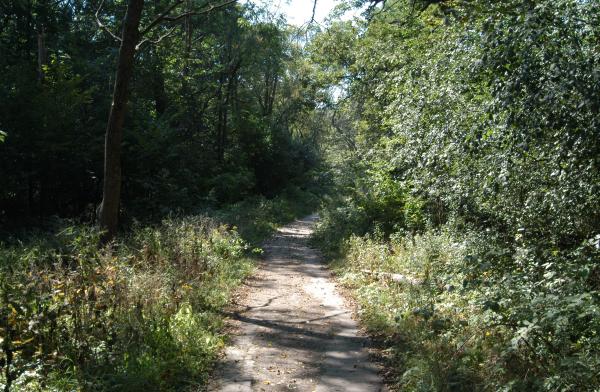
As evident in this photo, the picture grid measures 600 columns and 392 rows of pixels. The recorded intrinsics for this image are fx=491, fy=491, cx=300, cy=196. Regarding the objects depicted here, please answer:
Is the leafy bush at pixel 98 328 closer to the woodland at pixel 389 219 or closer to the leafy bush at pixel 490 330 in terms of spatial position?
the woodland at pixel 389 219

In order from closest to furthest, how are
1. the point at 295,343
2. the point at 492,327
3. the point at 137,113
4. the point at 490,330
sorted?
the point at 492,327, the point at 490,330, the point at 295,343, the point at 137,113

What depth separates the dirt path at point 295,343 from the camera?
233 inches

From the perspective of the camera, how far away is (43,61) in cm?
2008

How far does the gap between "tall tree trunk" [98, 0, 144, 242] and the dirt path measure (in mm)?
3228

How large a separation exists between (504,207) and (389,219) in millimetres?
7686

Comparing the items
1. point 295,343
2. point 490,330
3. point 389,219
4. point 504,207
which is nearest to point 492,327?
point 490,330

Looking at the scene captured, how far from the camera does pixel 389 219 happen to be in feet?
51.8

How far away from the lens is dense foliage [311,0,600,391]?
4645 millimetres

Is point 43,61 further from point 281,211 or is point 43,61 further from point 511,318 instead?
point 511,318

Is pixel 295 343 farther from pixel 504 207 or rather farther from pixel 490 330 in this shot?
pixel 504 207

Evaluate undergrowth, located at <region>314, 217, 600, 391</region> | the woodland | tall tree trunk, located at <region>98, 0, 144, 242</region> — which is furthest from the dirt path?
tall tree trunk, located at <region>98, 0, 144, 242</region>

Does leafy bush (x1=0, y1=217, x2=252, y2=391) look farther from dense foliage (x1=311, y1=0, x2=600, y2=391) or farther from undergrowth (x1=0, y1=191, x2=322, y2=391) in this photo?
dense foliage (x1=311, y1=0, x2=600, y2=391)

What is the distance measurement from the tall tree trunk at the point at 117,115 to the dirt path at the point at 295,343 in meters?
3.23

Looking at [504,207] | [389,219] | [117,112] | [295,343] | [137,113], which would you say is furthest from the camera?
[137,113]
